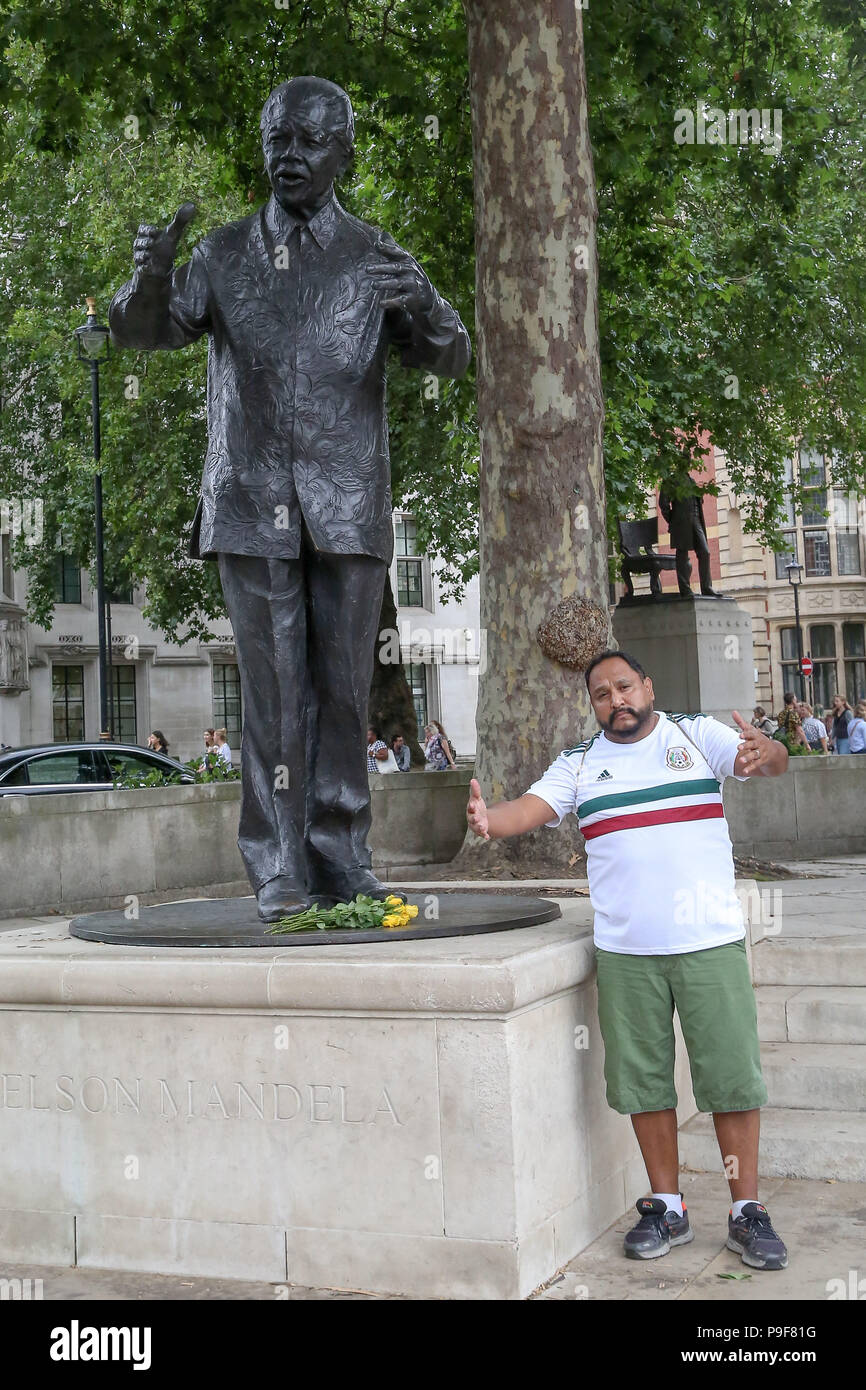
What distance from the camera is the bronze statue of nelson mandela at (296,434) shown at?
5.07 m

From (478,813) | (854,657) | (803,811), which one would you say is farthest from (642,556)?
(854,657)

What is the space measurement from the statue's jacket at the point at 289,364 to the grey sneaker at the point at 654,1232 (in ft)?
7.57

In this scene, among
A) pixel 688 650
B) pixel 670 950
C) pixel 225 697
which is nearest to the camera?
pixel 670 950

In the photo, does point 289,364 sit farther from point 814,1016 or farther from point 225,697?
point 225,697

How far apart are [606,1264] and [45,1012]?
1.84 meters

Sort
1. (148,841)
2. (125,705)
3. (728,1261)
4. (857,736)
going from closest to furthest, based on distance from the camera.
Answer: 1. (728,1261)
2. (148,841)
3. (857,736)
4. (125,705)

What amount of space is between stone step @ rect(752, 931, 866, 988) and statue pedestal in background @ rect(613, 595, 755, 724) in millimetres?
12287

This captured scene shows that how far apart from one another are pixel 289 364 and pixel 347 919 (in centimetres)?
190

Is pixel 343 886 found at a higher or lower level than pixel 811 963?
higher

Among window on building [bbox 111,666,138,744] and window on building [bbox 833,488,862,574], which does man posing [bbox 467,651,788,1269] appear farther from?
window on building [bbox 833,488,862,574]

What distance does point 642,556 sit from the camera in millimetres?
20156

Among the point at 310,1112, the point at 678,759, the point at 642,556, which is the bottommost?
the point at 310,1112

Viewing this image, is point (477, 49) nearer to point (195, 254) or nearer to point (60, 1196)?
point (195, 254)

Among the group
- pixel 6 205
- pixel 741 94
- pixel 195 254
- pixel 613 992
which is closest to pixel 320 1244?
pixel 613 992
